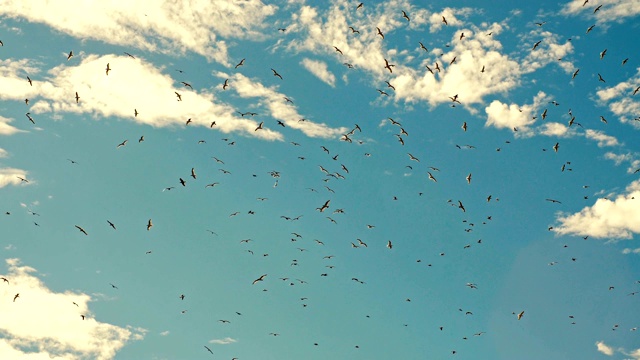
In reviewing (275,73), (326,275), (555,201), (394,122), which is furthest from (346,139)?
(555,201)

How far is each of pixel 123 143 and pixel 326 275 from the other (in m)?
29.7

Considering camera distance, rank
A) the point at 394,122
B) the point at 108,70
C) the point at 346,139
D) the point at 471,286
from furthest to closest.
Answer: the point at 471,286 → the point at 346,139 → the point at 394,122 → the point at 108,70

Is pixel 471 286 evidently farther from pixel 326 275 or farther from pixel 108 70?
pixel 108 70

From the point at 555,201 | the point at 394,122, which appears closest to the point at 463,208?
the point at 394,122

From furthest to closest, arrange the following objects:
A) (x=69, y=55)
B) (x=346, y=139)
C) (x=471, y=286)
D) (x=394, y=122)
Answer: (x=471, y=286)
(x=346, y=139)
(x=394, y=122)
(x=69, y=55)

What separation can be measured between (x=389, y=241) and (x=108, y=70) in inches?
1136

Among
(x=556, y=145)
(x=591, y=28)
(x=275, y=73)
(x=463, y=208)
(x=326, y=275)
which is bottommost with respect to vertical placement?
(x=326, y=275)

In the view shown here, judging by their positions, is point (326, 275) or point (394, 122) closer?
point (394, 122)

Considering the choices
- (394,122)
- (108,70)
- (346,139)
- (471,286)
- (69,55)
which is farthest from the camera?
(471,286)

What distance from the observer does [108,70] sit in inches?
1918

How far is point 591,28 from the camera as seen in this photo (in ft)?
148

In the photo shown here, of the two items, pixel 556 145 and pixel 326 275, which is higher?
pixel 556 145

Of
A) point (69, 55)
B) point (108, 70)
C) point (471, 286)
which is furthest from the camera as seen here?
point (471, 286)

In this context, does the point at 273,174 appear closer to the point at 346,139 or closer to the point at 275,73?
the point at 346,139
